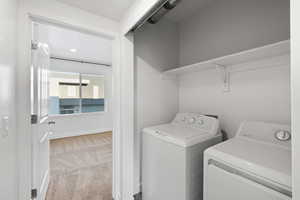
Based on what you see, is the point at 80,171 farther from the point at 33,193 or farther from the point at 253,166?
the point at 253,166

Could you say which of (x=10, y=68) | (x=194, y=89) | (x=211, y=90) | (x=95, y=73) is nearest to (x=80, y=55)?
(x=95, y=73)

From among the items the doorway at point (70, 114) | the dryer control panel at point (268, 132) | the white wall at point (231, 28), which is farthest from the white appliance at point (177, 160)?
the white wall at point (231, 28)

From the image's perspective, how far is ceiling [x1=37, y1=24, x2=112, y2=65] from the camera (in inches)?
100

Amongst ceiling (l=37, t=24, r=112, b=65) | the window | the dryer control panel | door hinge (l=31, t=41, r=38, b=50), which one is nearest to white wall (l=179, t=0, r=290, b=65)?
the dryer control panel

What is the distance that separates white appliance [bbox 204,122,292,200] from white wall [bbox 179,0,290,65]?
85cm

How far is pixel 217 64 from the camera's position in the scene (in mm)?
1463

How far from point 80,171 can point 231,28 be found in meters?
3.06

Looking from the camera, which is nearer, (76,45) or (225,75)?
(225,75)

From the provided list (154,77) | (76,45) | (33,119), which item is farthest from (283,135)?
(76,45)

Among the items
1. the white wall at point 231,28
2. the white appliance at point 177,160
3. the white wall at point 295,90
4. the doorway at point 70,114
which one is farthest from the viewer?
the doorway at point 70,114

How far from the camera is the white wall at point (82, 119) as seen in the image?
418 cm

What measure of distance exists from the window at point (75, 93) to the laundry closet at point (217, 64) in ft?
11.7

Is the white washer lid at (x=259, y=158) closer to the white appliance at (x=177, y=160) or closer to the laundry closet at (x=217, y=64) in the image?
the white appliance at (x=177, y=160)

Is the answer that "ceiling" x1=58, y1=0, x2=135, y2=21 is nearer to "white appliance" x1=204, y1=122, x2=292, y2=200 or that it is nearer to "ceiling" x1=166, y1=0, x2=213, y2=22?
"ceiling" x1=166, y1=0, x2=213, y2=22
